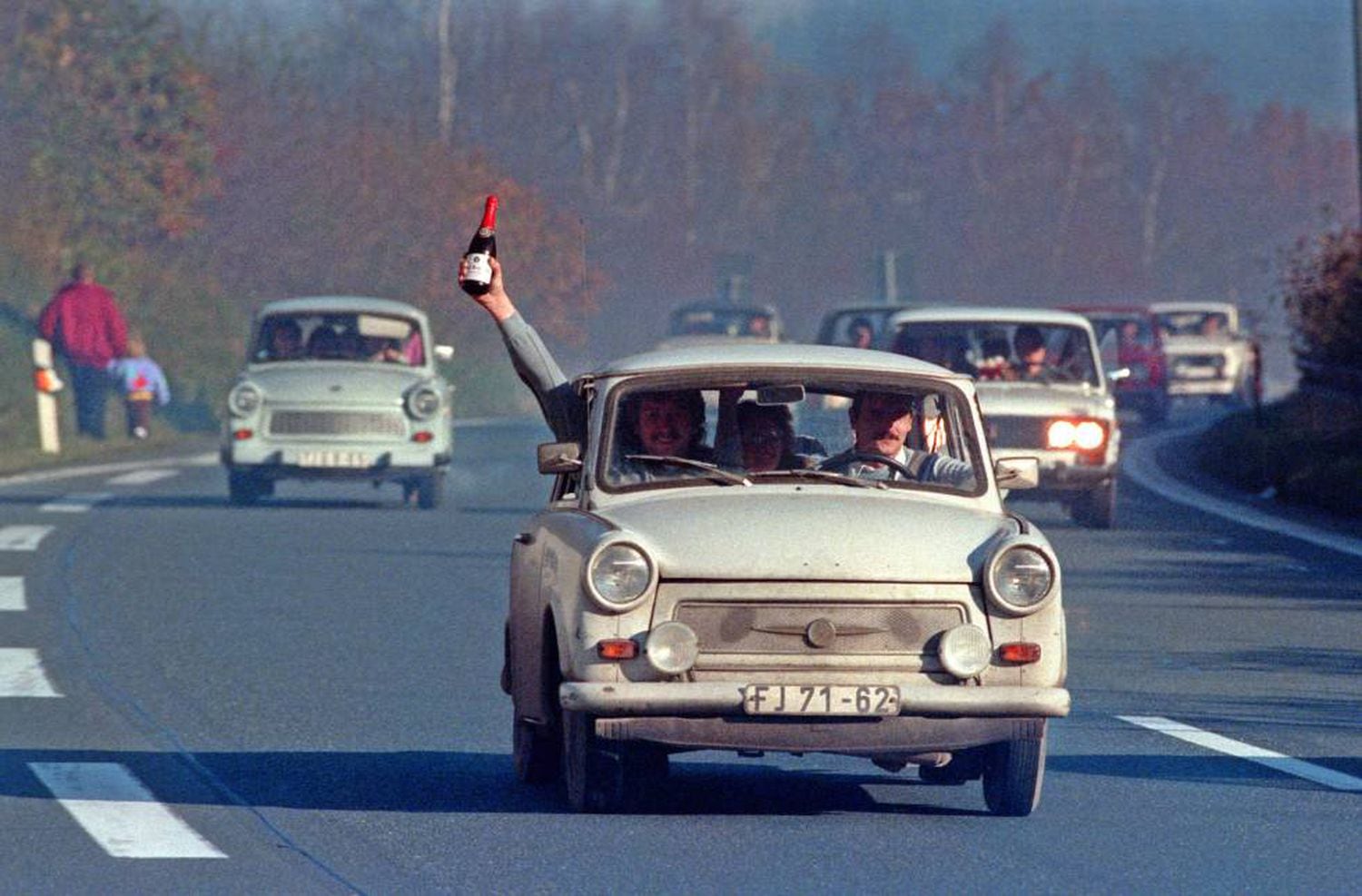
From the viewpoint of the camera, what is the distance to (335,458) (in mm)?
26578

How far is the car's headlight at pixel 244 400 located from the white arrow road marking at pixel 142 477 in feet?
11.2

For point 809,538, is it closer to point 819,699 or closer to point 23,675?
point 819,699

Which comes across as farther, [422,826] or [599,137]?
[599,137]

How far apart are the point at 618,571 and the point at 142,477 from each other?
73.4ft

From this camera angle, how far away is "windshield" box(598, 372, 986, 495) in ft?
33.0

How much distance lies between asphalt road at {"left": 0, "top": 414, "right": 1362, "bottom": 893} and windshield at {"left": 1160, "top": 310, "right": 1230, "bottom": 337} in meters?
33.1

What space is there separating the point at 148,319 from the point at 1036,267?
67036mm

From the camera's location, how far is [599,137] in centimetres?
9512

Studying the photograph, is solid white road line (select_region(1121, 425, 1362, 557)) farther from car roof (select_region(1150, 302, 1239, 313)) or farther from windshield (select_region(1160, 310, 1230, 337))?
car roof (select_region(1150, 302, 1239, 313))

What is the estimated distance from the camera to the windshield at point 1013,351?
24.1 m

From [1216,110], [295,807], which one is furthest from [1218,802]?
[1216,110]

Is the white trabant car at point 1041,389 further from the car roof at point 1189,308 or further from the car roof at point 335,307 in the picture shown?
the car roof at point 1189,308

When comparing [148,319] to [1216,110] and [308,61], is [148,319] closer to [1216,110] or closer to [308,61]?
[308,61]

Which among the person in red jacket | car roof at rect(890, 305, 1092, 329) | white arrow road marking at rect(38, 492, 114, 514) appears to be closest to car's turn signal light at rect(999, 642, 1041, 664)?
car roof at rect(890, 305, 1092, 329)
